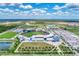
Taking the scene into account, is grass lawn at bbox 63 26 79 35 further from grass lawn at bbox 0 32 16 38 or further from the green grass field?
grass lawn at bbox 0 32 16 38

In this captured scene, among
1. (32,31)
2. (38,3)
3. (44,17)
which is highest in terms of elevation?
(38,3)

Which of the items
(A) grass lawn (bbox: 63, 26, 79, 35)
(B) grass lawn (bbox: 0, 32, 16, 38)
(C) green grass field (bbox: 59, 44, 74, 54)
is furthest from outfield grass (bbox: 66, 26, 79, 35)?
(B) grass lawn (bbox: 0, 32, 16, 38)

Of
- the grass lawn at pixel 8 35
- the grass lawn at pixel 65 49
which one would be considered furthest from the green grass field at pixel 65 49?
the grass lawn at pixel 8 35

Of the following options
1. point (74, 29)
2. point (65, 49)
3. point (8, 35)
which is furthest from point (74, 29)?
point (8, 35)

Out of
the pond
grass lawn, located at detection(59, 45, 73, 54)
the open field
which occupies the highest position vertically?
the open field

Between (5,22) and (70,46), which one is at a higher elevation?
(5,22)

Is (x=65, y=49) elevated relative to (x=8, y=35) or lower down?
lower down

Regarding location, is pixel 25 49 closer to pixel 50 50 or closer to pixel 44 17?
pixel 50 50

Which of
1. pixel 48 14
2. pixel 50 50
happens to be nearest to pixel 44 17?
pixel 48 14

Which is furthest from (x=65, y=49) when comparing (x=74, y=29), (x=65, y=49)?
(x=74, y=29)

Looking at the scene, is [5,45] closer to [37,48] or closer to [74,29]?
[37,48]

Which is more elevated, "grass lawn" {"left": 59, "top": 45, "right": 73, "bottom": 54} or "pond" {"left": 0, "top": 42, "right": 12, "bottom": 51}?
"pond" {"left": 0, "top": 42, "right": 12, "bottom": 51}
